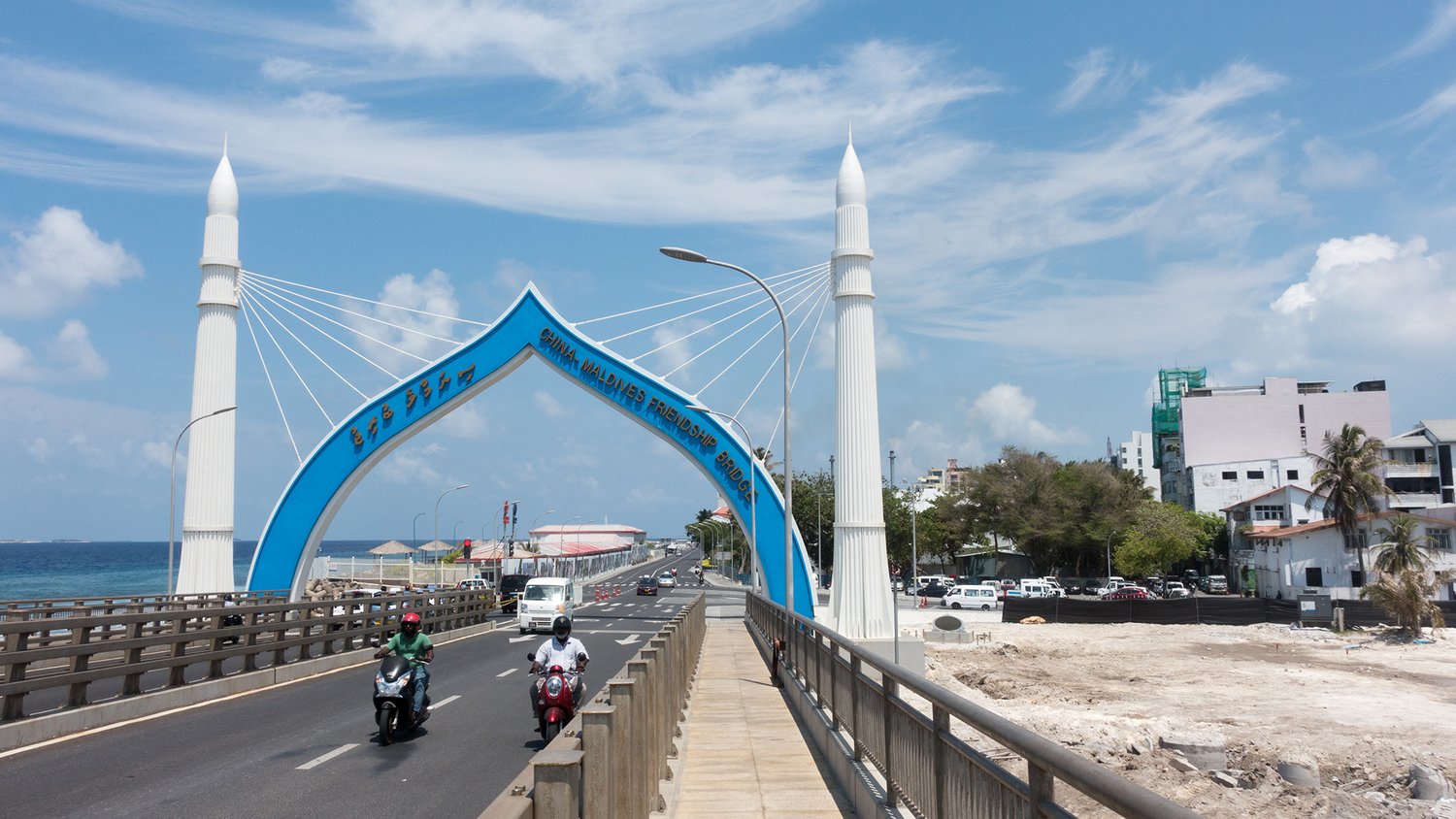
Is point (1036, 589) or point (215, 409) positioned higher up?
point (215, 409)

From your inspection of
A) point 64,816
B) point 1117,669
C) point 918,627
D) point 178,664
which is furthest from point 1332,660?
point 64,816

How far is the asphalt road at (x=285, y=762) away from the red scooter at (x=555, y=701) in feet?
1.64

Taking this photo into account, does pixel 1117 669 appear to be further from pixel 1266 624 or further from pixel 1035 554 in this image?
pixel 1035 554

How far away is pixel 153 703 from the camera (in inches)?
625

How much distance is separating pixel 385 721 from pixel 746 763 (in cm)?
463

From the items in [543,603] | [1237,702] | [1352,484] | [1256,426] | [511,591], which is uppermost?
[1256,426]

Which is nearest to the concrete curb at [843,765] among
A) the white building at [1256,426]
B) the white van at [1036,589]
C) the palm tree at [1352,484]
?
the white van at [1036,589]

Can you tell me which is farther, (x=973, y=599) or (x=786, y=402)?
(x=973, y=599)

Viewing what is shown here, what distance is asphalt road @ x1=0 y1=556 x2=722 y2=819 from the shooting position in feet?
33.0

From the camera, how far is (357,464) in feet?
143

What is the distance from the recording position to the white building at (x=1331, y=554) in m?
64.8

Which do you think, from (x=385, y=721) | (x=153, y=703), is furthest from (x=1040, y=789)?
(x=153, y=703)

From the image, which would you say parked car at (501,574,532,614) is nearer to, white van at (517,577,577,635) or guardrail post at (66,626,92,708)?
white van at (517,577,577,635)

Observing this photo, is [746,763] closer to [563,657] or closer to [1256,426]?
[563,657]
